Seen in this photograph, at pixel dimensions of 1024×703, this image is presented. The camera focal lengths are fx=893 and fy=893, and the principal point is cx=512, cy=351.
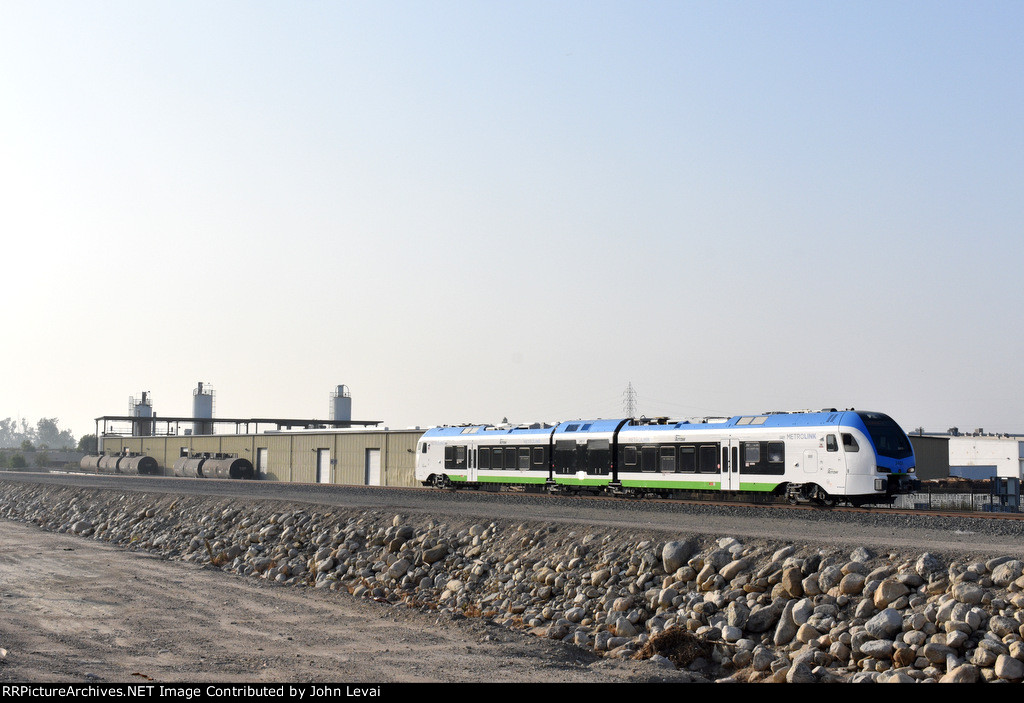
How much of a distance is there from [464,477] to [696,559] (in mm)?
26282

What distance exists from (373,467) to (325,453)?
653 cm

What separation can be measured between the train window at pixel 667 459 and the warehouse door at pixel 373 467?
31.2m

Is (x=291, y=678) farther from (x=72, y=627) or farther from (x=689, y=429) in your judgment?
(x=689, y=429)

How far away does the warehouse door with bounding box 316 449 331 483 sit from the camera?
6725cm

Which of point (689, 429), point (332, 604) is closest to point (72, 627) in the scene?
point (332, 604)

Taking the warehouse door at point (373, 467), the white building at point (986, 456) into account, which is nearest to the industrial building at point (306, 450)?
the warehouse door at point (373, 467)

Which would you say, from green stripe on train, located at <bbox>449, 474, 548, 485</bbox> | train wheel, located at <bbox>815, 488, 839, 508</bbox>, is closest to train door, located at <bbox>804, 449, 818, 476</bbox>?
train wheel, located at <bbox>815, 488, 839, 508</bbox>

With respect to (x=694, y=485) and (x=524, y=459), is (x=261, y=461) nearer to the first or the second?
(x=524, y=459)

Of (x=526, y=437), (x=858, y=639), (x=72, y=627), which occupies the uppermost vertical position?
(x=526, y=437)

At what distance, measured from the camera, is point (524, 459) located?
41.6 meters

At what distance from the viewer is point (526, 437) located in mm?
41781

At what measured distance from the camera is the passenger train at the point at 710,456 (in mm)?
29203

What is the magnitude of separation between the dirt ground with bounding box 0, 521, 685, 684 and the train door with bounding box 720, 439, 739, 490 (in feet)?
48.9
